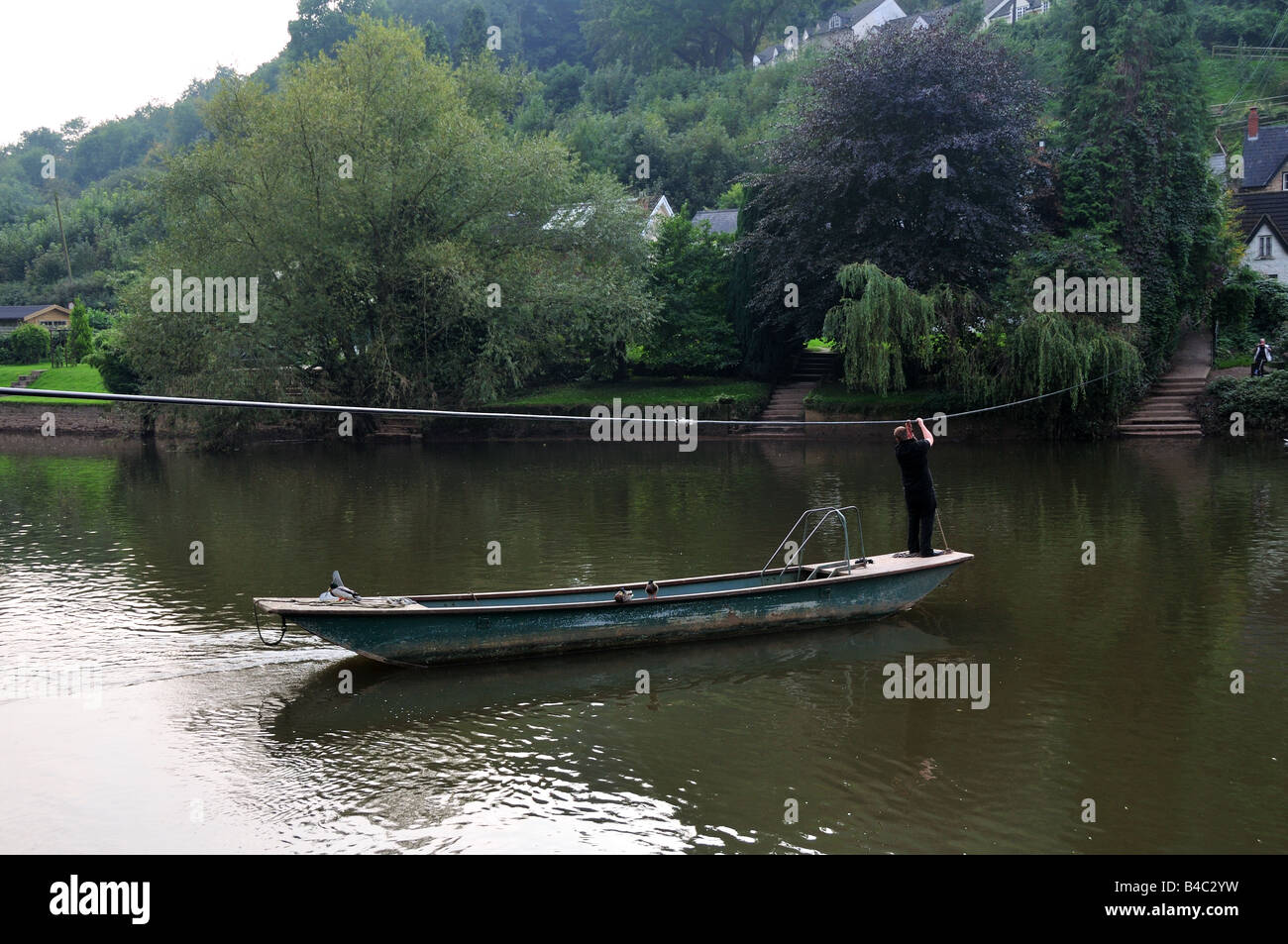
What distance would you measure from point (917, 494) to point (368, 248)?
24.4 metres

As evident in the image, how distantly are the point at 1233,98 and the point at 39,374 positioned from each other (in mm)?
64362

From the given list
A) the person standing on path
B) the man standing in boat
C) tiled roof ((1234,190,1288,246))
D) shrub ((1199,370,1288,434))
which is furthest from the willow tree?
tiled roof ((1234,190,1288,246))

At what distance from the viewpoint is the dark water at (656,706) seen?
22.9 ft

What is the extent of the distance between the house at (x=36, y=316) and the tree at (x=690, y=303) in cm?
3717

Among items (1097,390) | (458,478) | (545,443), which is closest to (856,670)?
(458,478)

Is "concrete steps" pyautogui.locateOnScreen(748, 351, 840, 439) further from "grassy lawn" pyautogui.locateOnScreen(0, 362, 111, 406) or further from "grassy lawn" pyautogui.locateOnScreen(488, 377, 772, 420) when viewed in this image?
"grassy lawn" pyautogui.locateOnScreen(0, 362, 111, 406)

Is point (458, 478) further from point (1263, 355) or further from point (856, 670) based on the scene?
point (1263, 355)

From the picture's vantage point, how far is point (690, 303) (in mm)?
38219

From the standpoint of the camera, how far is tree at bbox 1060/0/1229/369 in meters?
31.1

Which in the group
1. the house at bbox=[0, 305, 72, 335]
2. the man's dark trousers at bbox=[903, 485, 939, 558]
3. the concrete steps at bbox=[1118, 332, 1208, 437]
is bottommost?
the man's dark trousers at bbox=[903, 485, 939, 558]

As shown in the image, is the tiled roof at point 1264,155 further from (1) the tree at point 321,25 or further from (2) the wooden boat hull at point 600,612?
(1) the tree at point 321,25

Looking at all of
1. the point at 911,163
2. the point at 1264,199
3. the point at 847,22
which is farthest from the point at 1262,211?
the point at 847,22

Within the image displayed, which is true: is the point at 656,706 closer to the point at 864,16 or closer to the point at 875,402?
the point at 875,402

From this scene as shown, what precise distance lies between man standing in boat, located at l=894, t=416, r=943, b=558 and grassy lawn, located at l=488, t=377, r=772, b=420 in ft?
72.6
